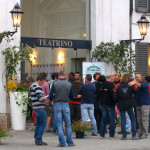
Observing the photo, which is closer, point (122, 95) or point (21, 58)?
point (122, 95)

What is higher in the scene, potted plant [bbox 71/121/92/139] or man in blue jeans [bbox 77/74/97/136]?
man in blue jeans [bbox 77/74/97/136]

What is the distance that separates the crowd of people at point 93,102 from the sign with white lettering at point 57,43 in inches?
101

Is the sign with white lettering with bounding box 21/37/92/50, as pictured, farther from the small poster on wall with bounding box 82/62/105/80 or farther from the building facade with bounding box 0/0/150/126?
the small poster on wall with bounding box 82/62/105/80

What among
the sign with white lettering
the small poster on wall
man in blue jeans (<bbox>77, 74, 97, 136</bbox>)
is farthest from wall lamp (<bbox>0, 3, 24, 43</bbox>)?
the small poster on wall

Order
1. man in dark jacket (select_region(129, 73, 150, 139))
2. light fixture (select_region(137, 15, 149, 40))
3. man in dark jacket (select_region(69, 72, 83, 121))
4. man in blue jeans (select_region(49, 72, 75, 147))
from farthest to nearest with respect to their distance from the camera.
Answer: light fixture (select_region(137, 15, 149, 40)), man in dark jacket (select_region(69, 72, 83, 121)), man in dark jacket (select_region(129, 73, 150, 139)), man in blue jeans (select_region(49, 72, 75, 147))

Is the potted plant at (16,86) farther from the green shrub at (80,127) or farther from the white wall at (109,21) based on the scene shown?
A: the white wall at (109,21)

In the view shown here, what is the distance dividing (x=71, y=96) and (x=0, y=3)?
5.53 metres

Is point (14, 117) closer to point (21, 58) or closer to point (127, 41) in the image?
point (21, 58)

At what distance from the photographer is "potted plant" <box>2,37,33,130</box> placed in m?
16.8

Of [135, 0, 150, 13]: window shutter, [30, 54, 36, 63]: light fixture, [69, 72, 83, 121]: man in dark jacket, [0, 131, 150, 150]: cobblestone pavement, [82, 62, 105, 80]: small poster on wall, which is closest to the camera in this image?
[0, 131, 150, 150]: cobblestone pavement

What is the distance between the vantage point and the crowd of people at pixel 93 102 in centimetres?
1274

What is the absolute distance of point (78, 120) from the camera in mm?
15844

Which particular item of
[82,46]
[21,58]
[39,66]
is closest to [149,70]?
[82,46]

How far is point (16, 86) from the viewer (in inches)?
659
